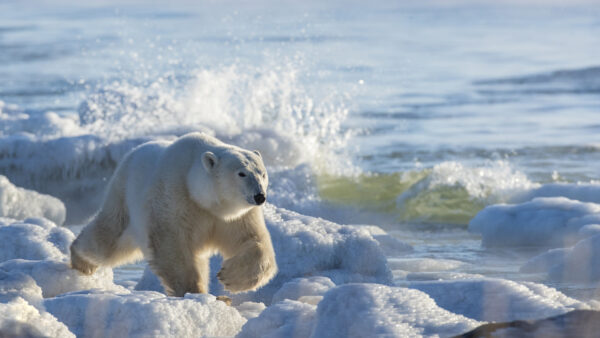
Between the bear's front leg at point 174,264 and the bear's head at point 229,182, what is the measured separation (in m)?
0.26

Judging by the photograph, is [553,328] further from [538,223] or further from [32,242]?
[538,223]

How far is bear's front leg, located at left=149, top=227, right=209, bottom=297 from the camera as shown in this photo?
4664 millimetres

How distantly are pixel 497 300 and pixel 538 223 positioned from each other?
4166 millimetres

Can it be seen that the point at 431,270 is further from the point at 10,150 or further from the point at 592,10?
the point at 592,10

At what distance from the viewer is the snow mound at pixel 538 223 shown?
7.67m

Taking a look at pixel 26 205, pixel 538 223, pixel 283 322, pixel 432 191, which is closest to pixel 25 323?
pixel 283 322

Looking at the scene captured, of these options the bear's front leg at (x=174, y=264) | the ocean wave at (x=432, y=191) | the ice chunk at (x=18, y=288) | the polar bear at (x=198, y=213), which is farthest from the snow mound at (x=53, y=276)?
the ocean wave at (x=432, y=191)

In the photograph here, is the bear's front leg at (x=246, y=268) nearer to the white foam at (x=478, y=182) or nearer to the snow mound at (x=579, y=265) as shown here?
the snow mound at (x=579, y=265)

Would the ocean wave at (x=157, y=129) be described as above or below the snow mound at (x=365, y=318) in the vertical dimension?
below

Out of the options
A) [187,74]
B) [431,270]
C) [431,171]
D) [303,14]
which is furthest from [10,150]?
[303,14]

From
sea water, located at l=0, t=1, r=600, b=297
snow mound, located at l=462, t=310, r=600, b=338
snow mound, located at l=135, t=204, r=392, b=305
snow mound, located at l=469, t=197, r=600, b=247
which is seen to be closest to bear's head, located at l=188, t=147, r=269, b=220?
snow mound, located at l=135, t=204, r=392, b=305

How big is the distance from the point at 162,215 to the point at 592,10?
47.6m

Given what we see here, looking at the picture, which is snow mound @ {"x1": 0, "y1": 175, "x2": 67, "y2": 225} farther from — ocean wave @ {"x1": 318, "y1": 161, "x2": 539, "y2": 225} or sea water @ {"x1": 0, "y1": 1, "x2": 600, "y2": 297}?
ocean wave @ {"x1": 318, "y1": 161, "x2": 539, "y2": 225}

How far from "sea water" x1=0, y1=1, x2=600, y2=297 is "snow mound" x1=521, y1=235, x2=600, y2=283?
0.14 meters
